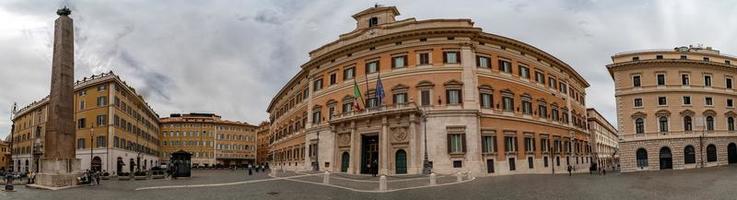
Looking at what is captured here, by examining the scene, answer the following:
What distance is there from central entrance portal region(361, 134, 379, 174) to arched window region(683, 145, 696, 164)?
30.0 m

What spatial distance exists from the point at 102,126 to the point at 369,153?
33.5 meters

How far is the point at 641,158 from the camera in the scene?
49.3 meters

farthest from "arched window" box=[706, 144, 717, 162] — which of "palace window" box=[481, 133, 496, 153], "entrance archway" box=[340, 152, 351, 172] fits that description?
"entrance archway" box=[340, 152, 351, 172]

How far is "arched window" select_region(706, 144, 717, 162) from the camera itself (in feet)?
156

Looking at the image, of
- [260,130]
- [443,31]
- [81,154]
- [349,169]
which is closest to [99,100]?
[81,154]

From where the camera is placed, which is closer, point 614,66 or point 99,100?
point 614,66

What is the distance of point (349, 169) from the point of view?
4341cm

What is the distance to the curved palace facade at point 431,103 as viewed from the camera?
39.9 m

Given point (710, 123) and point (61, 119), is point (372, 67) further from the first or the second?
point (710, 123)

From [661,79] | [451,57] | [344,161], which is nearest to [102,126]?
[344,161]

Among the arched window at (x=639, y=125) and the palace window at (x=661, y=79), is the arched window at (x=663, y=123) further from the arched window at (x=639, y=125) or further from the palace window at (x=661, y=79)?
the palace window at (x=661, y=79)

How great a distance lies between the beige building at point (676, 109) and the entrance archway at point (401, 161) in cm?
2430

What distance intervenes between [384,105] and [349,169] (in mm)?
6617

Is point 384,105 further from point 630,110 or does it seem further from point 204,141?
point 204,141
